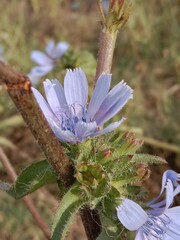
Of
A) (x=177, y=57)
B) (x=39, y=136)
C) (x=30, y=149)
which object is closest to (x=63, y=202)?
(x=39, y=136)

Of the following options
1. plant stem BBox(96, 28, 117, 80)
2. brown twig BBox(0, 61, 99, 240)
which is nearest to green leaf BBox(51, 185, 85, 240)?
brown twig BBox(0, 61, 99, 240)

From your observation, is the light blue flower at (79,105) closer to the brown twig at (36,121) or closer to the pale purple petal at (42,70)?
the brown twig at (36,121)

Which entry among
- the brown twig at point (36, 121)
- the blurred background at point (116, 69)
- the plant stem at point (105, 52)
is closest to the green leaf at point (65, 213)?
the brown twig at point (36, 121)

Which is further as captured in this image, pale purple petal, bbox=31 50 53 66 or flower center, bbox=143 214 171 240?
pale purple petal, bbox=31 50 53 66

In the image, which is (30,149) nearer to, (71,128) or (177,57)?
(177,57)

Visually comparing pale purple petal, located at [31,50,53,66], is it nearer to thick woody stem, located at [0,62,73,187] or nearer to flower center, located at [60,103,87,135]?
flower center, located at [60,103,87,135]

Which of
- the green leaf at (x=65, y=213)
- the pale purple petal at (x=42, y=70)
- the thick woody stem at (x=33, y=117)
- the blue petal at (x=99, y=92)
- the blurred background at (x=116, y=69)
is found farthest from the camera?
the blurred background at (x=116, y=69)

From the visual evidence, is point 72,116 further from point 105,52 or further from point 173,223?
point 173,223
